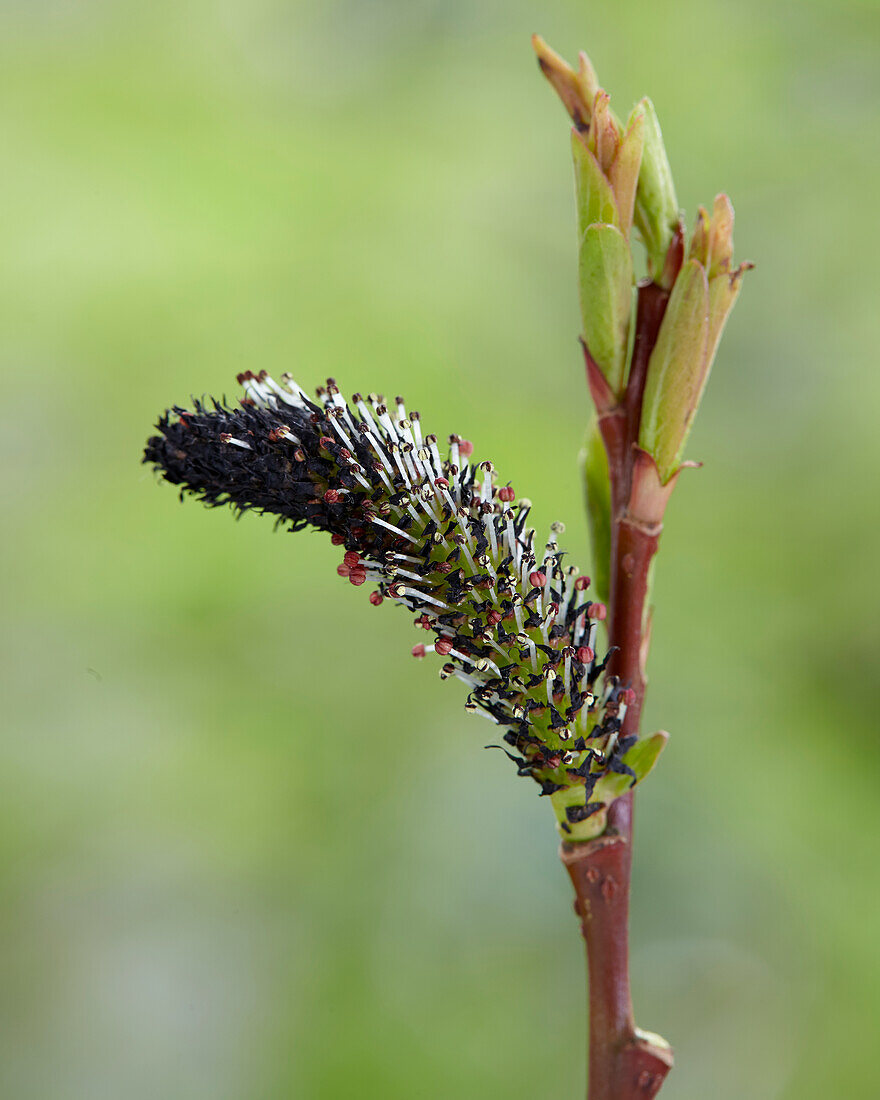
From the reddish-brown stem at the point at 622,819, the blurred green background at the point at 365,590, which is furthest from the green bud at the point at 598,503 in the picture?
the blurred green background at the point at 365,590

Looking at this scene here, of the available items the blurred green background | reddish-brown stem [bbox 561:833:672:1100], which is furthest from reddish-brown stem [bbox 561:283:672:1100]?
the blurred green background

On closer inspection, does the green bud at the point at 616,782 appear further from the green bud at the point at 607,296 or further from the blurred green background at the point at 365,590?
the blurred green background at the point at 365,590

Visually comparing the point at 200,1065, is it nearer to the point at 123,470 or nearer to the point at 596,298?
the point at 123,470

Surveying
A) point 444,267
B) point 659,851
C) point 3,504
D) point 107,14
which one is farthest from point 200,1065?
point 107,14

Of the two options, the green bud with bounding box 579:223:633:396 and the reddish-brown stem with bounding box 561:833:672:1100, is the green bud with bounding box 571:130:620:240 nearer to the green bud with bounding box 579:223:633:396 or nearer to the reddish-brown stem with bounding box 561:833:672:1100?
the green bud with bounding box 579:223:633:396

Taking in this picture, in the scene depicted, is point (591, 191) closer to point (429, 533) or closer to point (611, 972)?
point (429, 533)

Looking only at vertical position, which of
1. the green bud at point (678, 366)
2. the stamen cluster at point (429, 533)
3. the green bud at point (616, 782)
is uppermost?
the green bud at point (678, 366)

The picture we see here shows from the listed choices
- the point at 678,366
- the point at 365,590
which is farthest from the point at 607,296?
the point at 365,590
